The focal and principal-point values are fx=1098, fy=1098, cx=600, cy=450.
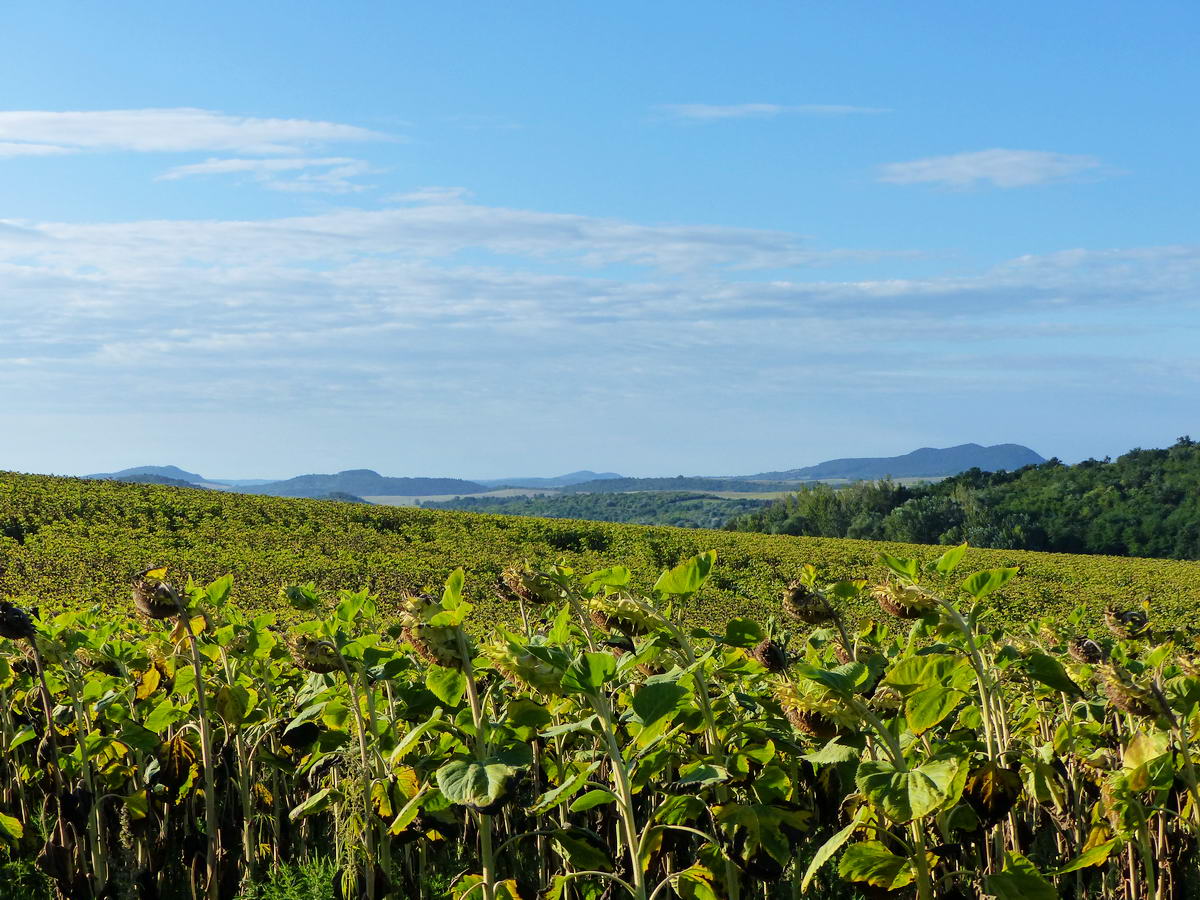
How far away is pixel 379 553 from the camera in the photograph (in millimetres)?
15656

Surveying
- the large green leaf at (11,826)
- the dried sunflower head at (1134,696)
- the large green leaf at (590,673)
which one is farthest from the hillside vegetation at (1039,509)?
the large green leaf at (590,673)

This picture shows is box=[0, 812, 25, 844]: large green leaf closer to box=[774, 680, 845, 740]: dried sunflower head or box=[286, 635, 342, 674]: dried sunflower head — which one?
box=[286, 635, 342, 674]: dried sunflower head

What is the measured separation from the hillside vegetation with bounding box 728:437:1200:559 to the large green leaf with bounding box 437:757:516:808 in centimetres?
3525

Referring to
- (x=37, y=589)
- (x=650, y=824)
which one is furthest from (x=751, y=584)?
(x=650, y=824)

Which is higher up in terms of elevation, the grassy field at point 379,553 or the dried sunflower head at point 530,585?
the dried sunflower head at point 530,585

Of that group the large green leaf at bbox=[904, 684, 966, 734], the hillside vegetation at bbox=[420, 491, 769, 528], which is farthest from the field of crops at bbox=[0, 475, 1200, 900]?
the hillside vegetation at bbox=[420, 491, 769, 528]

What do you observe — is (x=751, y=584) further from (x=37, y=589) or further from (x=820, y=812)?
(x=820, y=812)

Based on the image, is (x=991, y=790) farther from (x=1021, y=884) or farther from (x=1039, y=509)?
(x=1039, y=509)

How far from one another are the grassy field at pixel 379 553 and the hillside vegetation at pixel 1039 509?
1802 cm

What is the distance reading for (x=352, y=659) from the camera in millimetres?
2479

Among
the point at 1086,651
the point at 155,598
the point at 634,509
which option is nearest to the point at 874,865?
the point at 1086,651

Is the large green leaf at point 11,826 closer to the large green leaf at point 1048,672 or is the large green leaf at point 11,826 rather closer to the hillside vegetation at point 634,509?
the large green leaf at point 1048,672

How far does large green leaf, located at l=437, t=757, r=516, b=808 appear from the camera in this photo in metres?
1.97

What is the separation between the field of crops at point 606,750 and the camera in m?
2.05
